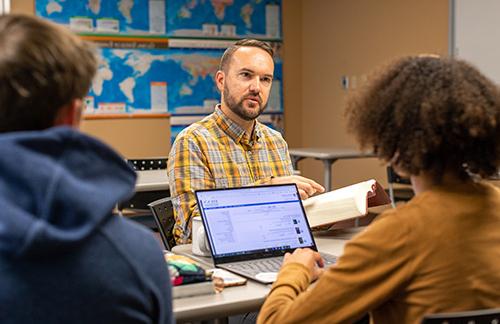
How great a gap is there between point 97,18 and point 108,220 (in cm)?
553

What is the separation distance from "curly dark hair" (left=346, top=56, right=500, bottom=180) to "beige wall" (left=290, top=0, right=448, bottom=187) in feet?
15.2

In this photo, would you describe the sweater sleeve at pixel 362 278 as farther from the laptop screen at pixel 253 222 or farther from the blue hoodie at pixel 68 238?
the laptop screen at pixel 253 222

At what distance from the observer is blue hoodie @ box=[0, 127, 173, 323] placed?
0.91 m

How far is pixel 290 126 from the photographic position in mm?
7406

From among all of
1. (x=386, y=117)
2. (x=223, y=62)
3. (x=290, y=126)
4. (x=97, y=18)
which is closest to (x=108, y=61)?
(x=97, y=18)

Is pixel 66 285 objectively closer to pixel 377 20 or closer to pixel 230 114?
pixel 230 114

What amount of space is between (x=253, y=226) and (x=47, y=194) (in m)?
1.14

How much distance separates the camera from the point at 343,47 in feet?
22.8

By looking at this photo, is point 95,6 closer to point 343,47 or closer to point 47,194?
point 343,47

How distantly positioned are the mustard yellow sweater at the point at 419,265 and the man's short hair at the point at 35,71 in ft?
1.98

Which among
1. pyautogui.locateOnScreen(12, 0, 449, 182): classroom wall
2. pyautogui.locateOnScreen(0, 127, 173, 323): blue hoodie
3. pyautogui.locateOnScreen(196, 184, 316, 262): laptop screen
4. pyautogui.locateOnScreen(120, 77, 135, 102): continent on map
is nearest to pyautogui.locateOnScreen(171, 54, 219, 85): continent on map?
pyautogui.locateOnScreen(120, 77, 135, 102): continent on map

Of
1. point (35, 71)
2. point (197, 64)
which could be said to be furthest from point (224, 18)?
point (35, 71)

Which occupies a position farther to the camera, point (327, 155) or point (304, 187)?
point (327, 155)

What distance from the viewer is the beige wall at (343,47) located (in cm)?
609
